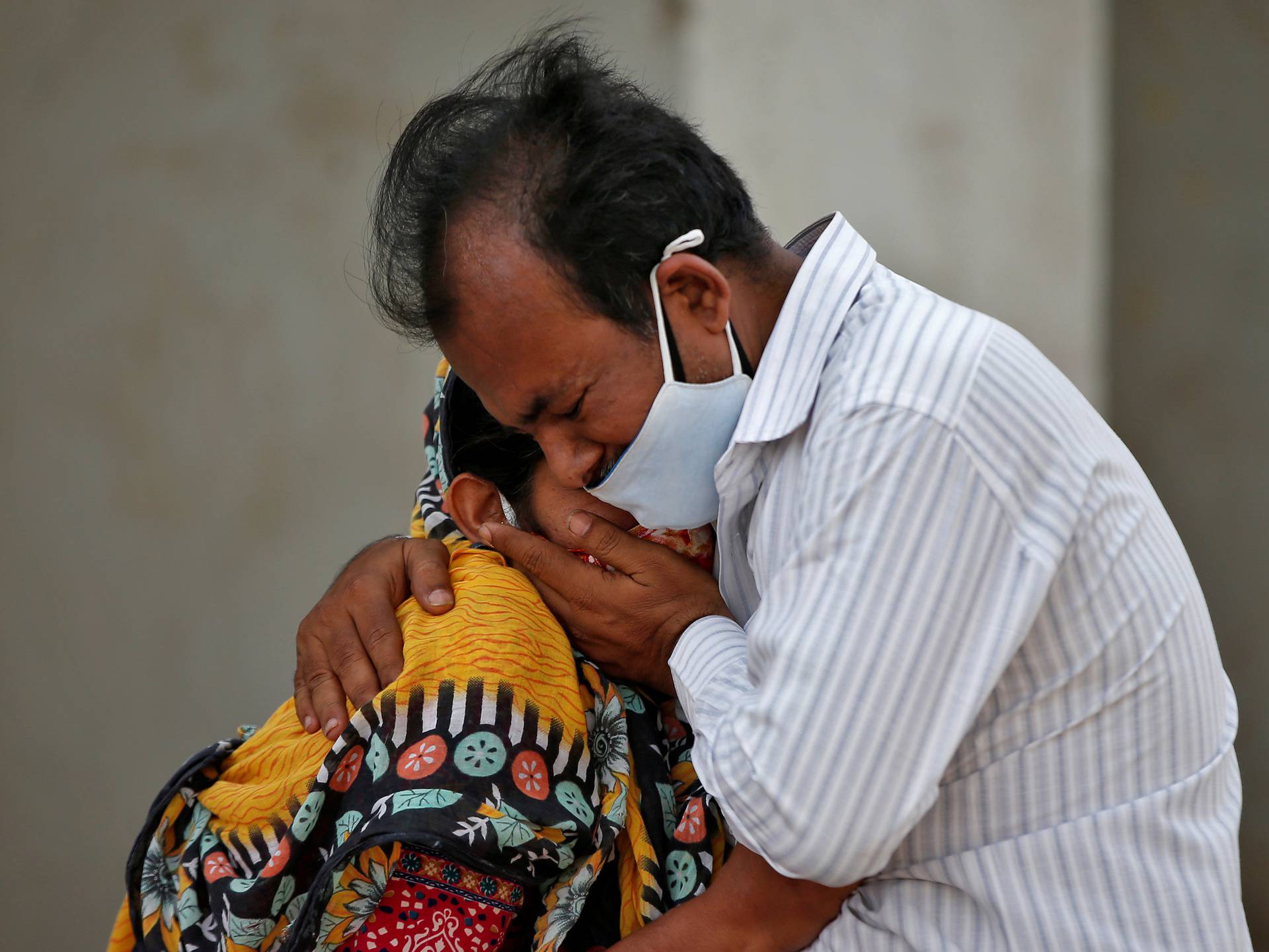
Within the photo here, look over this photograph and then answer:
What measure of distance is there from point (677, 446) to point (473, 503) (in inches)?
23.2

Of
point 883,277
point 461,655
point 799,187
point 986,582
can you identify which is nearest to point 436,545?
point 461,655

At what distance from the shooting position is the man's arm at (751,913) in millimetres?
1473

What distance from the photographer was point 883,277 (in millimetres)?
1590

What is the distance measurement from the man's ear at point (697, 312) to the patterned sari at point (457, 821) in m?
0.50

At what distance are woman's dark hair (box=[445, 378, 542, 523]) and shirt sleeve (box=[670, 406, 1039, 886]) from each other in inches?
35.6

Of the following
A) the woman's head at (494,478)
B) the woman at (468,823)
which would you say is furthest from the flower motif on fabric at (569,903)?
the woman's head at (494,478)

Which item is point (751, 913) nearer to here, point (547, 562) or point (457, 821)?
point (457, 821)

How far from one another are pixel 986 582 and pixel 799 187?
113 inches

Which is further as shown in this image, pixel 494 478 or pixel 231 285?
pixel 231 285

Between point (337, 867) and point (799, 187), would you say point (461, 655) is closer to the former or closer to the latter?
point (337, 867)

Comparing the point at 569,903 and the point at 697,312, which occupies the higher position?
the point at 697,312

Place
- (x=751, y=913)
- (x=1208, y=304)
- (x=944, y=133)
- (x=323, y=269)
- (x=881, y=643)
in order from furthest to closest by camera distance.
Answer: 1. (x=944, y=133)
2. (x=1208, y=304)
3. (x=323, y=269)
4. (x=751, y=913)
5. (x=881, y=643)

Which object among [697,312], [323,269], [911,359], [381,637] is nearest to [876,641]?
[911,359]

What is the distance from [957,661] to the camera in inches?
47.9
